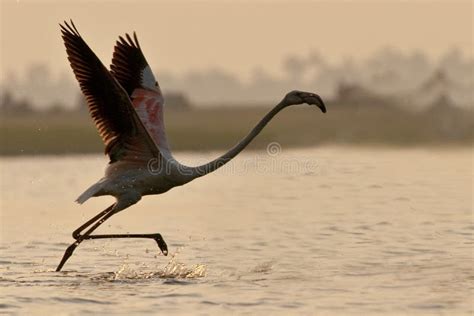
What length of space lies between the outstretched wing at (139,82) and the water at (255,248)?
1805 millimetres

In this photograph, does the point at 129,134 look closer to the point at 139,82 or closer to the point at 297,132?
the point at 139,82

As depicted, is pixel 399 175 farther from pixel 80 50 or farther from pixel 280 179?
pixel 80 50

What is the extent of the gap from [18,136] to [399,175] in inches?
646

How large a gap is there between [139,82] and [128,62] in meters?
0.32

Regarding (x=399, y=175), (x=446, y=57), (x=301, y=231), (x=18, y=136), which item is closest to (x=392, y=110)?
(x=18, y=136)

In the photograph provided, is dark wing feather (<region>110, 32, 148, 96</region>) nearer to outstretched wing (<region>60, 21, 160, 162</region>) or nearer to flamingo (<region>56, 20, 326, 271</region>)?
flamingo (<region>56, 20, 326, 271</region>)

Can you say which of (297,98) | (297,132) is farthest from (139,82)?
(297,132)

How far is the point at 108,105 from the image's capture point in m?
13.7

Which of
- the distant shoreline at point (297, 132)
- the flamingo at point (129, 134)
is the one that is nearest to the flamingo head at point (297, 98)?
the flamingo at point (129, 134)

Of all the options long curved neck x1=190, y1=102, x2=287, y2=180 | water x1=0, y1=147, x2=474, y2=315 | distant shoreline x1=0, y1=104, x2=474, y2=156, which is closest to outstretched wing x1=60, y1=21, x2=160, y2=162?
long curved neck x1=190, y1=102, x2=287, y2=180

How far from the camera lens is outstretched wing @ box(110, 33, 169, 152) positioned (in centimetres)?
1495

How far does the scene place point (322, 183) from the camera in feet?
89.1

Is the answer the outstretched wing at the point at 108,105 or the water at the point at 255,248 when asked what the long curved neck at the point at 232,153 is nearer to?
the outstretched wing at the point at 108,105

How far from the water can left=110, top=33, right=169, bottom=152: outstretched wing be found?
1805 mm
